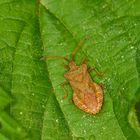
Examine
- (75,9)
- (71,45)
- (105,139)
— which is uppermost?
(75,9)

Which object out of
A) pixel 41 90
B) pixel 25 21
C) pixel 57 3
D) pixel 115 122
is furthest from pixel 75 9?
pixel 115 122

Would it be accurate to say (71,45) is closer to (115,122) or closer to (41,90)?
(41,90)

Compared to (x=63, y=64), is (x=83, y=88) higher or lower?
lower
